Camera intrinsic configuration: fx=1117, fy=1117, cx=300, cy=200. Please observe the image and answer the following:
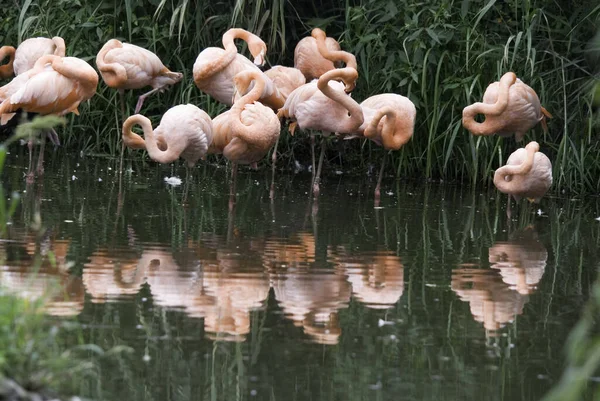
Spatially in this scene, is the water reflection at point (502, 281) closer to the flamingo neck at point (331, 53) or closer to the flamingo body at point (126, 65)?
the flamingo neck at point (331, 53)

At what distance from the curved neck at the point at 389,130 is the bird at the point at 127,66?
1.85 meters

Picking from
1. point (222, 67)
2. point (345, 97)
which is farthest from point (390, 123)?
point (222, 67)

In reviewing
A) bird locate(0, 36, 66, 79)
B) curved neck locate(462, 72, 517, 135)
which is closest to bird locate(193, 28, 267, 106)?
bird locate(0, 36, 66, 79)

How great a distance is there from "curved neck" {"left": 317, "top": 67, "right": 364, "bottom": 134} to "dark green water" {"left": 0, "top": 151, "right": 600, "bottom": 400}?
1.77ft

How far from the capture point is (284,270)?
5328 mm

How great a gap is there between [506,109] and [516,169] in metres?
0.74

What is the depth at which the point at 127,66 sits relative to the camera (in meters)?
8.67

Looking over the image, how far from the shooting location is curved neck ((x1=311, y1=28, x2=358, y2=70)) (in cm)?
884

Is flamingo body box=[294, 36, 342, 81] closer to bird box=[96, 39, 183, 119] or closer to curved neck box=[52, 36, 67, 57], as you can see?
bird box=[96, 39, 183, 119]

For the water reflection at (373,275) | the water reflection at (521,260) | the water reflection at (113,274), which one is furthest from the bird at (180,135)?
the water reflection at (521,260)

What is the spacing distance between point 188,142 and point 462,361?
3.98 m

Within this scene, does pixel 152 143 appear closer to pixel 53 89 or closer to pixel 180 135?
pixel 180 135

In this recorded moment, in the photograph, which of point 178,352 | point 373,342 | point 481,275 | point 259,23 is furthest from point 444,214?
point 178,352

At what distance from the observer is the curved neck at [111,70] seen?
8.55m
